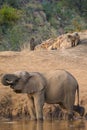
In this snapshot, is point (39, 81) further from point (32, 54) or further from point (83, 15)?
point (83, 15)

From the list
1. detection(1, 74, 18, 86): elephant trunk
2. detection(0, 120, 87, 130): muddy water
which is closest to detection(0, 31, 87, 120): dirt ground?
detection(1, 74, 18, 86): elephant trunk

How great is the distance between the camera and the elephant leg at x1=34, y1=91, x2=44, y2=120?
46.6 ft

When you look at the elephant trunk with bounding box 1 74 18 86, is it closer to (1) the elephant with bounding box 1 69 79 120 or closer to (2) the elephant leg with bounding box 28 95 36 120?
(1) the elephant with bounding box 1 69 79 120

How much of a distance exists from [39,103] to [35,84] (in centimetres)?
49

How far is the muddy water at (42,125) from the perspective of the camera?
12.4m

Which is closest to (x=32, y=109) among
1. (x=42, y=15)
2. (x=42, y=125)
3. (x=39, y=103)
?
(x=39, y=103)

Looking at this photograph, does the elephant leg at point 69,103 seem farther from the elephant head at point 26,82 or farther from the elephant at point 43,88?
the elephant head at point 26,82

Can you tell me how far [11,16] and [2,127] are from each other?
28.3 metres

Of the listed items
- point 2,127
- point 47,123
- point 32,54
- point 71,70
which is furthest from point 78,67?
point 2,127

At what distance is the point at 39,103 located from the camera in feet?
46.6

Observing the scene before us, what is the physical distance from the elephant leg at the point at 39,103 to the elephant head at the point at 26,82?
134 millimetres

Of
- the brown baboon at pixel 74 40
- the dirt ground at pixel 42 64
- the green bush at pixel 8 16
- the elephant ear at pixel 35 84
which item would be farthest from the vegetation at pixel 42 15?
the elephant ear at pixel 35 84

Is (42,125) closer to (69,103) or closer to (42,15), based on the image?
(69,103)

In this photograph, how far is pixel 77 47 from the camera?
22.7 m
